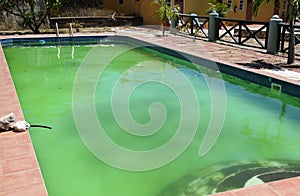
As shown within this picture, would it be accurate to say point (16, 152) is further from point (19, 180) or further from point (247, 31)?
point (247, 31)

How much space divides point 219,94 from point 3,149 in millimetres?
4899

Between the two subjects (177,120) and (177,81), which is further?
(177,81)

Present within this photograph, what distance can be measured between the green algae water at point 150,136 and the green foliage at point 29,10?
6.92 m

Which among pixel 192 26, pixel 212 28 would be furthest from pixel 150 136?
pixel 192 26

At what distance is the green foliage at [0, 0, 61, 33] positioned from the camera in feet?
50.9

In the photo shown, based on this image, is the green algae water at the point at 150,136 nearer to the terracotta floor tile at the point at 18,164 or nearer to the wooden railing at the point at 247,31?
the terracotta floor tile at the point at 18,164

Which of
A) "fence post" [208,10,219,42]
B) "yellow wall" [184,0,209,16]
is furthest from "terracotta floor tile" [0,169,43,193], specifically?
"yellow wall" [184,0,209,16]

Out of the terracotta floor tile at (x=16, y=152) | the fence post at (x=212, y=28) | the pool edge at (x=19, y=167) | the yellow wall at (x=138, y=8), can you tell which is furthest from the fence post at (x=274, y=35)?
the yellow wall at (x=138, y=8)

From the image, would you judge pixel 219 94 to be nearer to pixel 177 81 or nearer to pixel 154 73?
pixel 177 81

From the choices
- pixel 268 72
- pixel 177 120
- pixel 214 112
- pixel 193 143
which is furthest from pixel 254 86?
pixel 193 143

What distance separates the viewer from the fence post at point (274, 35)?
33.9ft

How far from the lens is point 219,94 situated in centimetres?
740

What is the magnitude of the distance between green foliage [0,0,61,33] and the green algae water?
6.92 metres

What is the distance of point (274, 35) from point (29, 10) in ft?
41.0
